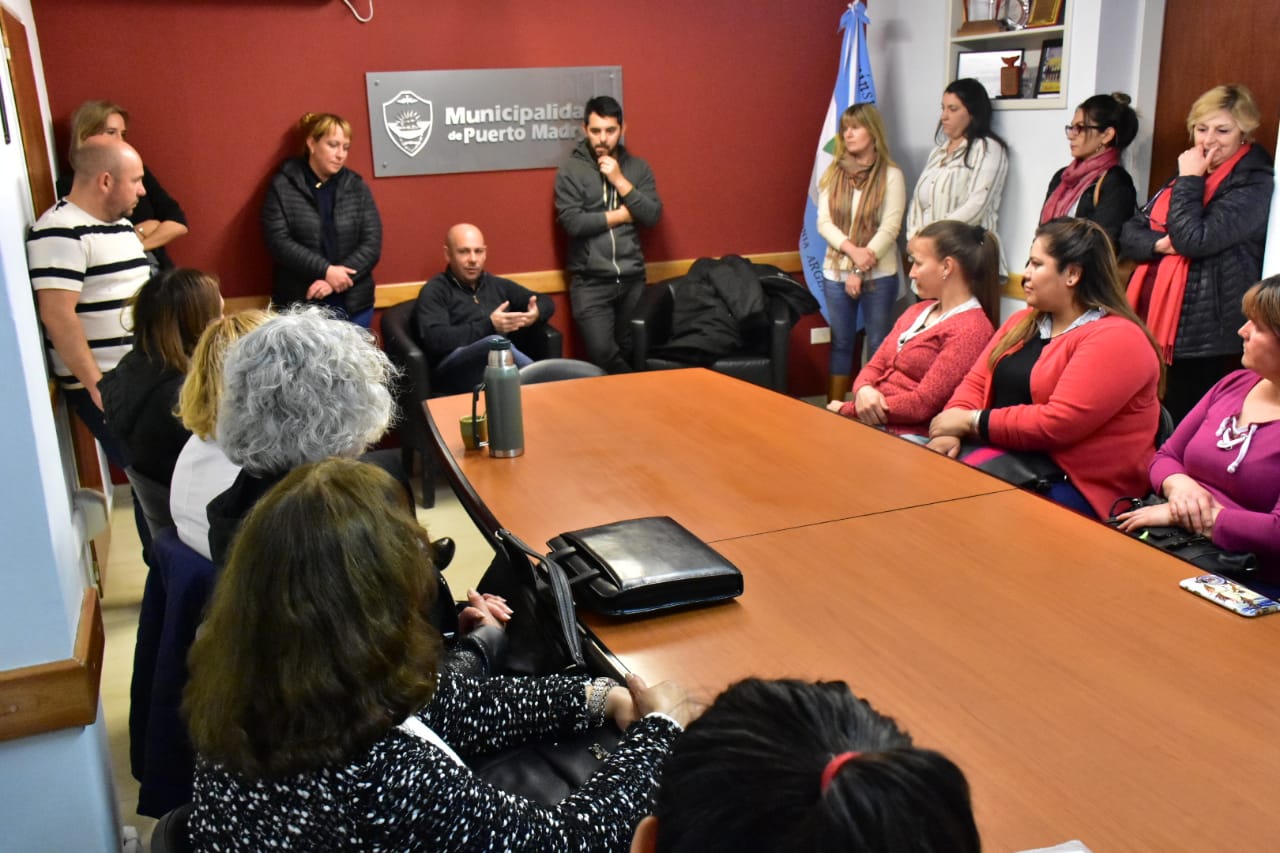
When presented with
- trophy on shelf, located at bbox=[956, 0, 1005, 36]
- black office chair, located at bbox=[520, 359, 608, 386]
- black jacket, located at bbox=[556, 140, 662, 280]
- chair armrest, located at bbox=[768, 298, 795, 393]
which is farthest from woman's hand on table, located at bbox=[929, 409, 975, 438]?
trophy on shelf, located at bbox=[956, 0, 1005, 36]

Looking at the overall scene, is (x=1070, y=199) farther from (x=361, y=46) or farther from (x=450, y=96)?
(x=361, y=46)

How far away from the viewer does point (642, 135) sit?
5578mm

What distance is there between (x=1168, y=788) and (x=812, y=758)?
73 centimetres

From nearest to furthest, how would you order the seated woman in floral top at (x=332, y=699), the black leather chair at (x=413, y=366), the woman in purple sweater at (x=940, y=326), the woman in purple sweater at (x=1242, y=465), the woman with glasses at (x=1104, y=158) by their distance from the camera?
the seated woman in floral top at (x=332, y=699) < the woman in purple sweater at (x=1242, y=465) < the woman in purple sweater at (x=940, y=326) < the woman with glasses at (x=1104, y=158) < the black leather chair at (x=413, y=366)

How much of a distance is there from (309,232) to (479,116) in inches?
40.1

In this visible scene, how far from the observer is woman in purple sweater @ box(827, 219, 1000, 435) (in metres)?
3.36

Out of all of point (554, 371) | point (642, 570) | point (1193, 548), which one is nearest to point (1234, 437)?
point (1193, 548)

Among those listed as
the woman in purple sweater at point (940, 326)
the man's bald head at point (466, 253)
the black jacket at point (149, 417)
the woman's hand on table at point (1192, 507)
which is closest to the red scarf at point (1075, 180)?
the woman in purple sweater at point (940, 326)

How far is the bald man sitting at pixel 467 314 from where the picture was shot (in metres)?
4.62

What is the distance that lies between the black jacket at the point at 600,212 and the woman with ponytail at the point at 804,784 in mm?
4557

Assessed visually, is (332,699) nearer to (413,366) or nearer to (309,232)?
(413,366)

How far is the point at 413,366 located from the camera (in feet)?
14.8

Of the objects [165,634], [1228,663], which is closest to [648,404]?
[165,634]

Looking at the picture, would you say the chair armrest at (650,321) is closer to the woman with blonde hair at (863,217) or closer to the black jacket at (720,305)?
the black jacket at (720,305)
